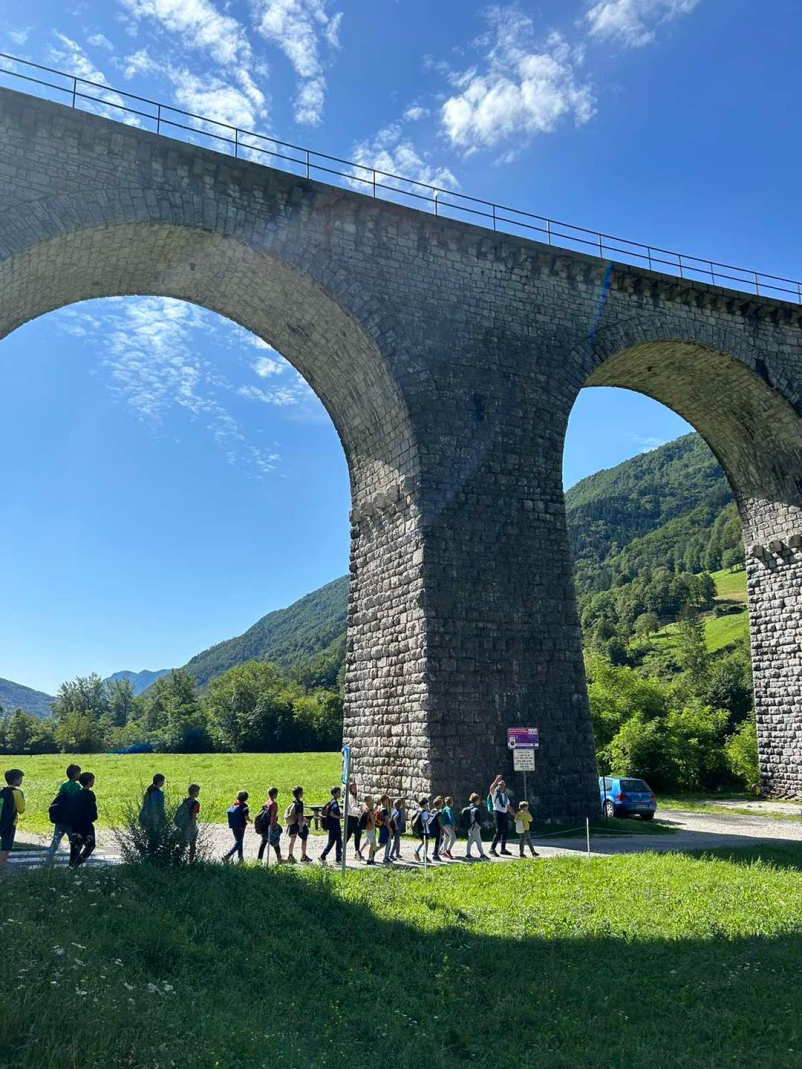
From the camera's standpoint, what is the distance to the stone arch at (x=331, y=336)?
15734 mm

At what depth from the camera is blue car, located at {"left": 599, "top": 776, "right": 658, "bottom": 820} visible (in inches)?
853

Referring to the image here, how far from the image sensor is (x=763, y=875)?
12227 millimetres

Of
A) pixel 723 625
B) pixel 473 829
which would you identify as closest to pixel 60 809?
pixel 473 829

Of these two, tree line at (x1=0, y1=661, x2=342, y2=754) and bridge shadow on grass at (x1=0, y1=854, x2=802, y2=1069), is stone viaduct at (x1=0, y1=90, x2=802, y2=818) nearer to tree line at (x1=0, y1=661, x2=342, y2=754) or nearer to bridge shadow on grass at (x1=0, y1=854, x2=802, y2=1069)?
bridge shadow on grass at (x1=0, y1=854, x2=802, y2=1069)

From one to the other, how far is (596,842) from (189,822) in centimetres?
912

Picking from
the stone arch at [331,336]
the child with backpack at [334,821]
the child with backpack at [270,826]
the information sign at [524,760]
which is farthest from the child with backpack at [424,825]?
the child with backpack at [270,826]

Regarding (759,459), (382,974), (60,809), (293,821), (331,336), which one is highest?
(331,336)

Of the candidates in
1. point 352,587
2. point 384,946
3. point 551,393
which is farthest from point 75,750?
point 384,946

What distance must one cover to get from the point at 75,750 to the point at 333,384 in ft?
246

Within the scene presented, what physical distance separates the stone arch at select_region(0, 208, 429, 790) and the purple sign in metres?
1.75

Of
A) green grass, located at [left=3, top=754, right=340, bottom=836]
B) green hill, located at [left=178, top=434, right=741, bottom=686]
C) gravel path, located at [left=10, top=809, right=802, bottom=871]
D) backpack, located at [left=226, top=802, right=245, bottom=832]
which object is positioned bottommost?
green grass, located at [left=3, top=754, right=340, bottom=836]

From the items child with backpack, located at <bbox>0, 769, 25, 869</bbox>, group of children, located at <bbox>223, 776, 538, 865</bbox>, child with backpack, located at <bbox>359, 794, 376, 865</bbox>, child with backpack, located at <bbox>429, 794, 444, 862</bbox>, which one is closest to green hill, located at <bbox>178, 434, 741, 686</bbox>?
group of children, located at <bbox>223, 776, 538, 865</bbox>

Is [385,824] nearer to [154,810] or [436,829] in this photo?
[436,829]

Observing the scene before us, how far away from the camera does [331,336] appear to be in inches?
725
